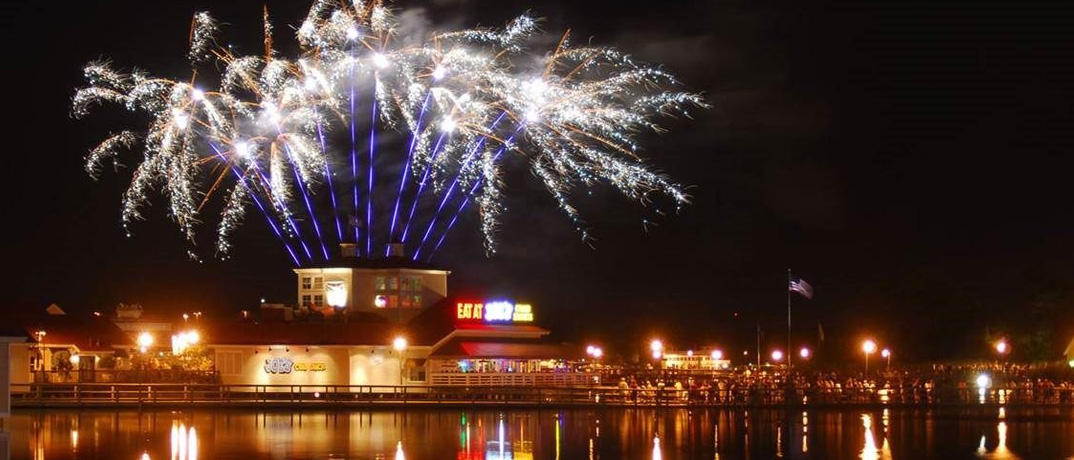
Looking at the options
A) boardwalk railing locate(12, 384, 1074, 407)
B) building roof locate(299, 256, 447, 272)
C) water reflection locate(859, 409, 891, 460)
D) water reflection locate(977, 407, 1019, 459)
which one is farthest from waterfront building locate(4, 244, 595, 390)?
water reflection locate(977, 407, 1019, 459)

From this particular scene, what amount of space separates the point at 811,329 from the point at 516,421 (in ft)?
198

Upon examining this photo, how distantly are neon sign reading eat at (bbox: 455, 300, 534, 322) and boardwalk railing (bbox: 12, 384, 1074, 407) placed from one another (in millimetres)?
3921

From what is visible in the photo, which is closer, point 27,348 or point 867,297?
point 27,348

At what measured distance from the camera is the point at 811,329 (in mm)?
101812

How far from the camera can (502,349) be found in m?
56.3

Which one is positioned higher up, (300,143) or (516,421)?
(300,143)

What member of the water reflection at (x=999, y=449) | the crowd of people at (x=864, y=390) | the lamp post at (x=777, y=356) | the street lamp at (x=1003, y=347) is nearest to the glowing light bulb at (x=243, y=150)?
the crowd of people at (x=864, y=390)

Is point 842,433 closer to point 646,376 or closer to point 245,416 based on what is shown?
point 245,416

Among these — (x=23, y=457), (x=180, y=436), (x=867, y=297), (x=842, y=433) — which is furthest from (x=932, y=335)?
(x=23, y=457)

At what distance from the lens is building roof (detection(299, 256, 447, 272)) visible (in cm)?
6112

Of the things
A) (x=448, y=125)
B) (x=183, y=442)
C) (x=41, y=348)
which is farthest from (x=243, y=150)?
(x=183, y=442)

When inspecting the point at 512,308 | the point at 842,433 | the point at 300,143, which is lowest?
the point at 842,433

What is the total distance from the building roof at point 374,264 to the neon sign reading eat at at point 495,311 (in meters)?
5.28

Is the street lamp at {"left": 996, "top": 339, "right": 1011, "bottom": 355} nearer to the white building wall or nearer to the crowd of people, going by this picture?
the crowd of people
